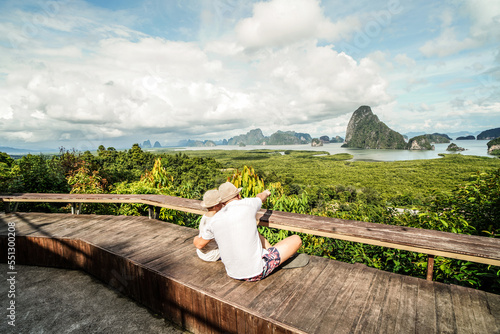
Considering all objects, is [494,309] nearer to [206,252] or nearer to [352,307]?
[352,307]

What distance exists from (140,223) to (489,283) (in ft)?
14.3

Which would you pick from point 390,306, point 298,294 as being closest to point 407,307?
point 390,306

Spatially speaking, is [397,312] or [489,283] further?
[489,283]

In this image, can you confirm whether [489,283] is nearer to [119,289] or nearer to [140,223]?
[119,289]

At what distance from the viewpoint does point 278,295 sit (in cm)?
189

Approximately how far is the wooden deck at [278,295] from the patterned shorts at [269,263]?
2.3 inches

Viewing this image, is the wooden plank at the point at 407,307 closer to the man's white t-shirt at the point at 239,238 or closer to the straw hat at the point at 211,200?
the man's white t-shirt at the point at 239,238

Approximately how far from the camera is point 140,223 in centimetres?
379

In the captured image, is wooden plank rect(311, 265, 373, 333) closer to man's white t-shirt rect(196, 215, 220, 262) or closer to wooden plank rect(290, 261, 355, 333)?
wooden plank rect(290, 261, 355, 333)

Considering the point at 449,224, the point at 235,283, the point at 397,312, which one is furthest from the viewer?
the point at 449,224

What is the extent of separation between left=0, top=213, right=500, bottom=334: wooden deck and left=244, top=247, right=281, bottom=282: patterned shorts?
6 cm

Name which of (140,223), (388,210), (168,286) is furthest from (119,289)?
(388,210)

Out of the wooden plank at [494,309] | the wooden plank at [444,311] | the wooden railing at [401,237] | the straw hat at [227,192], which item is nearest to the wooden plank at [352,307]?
the wooden railing at [401,237]

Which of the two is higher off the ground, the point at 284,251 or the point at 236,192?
the point at 236,192
